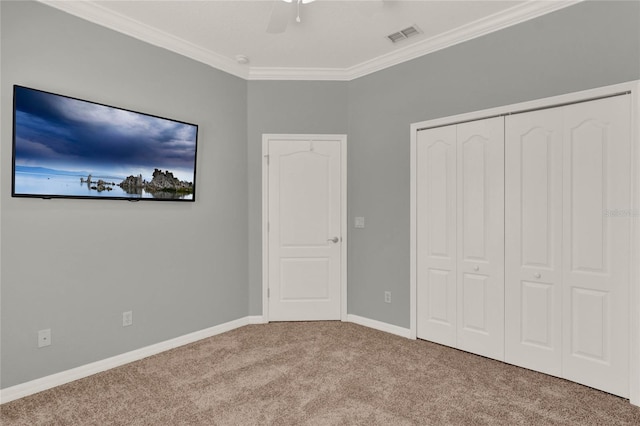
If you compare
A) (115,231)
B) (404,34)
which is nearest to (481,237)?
(404,34)

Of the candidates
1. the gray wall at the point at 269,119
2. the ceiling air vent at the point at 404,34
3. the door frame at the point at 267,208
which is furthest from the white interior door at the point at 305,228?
the ceiling air vent at the point at 404,34

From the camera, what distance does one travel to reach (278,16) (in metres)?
2.19

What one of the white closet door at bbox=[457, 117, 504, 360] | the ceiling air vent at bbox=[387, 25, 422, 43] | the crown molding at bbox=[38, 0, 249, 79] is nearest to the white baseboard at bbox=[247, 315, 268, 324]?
the white closet door at bbox=[457, 117, 504, 360]

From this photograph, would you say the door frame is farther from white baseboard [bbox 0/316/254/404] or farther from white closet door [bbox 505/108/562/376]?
white closet door [bbox 505/108/562/376]

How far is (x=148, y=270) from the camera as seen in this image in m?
3.10

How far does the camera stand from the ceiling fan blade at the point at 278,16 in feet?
6.95

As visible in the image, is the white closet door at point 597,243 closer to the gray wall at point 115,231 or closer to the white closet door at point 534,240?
the white closet door at point 534,240

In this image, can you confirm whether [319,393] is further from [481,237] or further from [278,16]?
[278,16]

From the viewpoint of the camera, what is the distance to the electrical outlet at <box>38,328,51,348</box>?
8.09 ft

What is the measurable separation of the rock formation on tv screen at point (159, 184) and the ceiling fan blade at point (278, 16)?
1.64 meters

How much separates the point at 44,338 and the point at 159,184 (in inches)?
→ 56.4

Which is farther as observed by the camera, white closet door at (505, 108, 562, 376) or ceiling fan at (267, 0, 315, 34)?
white closet door at (505, 108, 562, 376)

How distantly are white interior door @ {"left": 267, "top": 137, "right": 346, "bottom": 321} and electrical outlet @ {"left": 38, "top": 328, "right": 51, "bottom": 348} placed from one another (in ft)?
6.66

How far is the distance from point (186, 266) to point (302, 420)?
190 cm
